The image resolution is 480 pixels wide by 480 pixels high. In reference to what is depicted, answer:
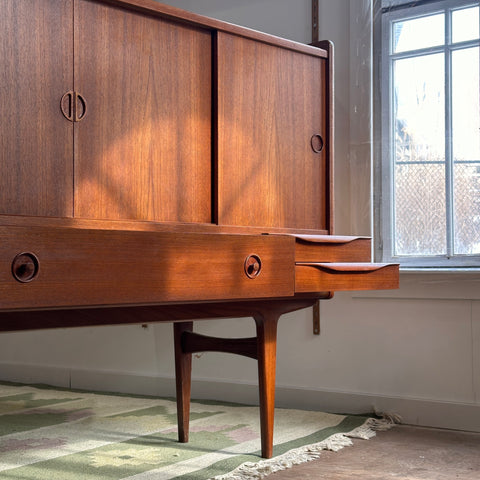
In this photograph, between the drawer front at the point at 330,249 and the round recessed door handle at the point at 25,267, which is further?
the drawer front at the point at 330,249

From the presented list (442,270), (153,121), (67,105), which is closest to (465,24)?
(442,270)

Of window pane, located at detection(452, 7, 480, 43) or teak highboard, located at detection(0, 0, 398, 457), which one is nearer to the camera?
teak highboard, located at detection(0, 0, 398, 457)

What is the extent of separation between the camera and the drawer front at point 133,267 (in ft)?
4.27

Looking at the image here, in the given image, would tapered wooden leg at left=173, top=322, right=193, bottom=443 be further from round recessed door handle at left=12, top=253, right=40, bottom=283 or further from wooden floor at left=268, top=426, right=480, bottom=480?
round recessed door handle at left=12, top=253, right=40, bottom=283

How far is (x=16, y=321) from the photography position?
1799mm

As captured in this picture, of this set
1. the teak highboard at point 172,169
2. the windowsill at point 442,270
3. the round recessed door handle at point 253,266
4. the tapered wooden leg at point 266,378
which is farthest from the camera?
the windowsill at point 442,270

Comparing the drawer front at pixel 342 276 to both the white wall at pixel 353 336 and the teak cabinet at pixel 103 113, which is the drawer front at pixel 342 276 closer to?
the teak cabinet at pixel 103 113

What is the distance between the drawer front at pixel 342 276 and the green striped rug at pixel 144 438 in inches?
23.3

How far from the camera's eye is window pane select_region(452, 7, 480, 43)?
2891 mm

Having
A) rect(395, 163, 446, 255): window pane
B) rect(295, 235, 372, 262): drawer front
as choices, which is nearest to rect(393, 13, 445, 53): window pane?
rect(395, 163, 446, 255): window pane

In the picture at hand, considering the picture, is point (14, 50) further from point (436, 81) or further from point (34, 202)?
point (436, 81)

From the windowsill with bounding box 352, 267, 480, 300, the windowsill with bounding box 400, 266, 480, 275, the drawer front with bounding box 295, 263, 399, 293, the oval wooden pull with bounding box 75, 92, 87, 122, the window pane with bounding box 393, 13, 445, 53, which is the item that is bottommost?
the windowsill with bounding box 352, 267, 480, 300

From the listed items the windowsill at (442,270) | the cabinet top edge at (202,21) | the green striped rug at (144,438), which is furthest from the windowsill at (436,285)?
the cabinet top edge at (202,21)

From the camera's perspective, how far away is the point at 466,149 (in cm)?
289
